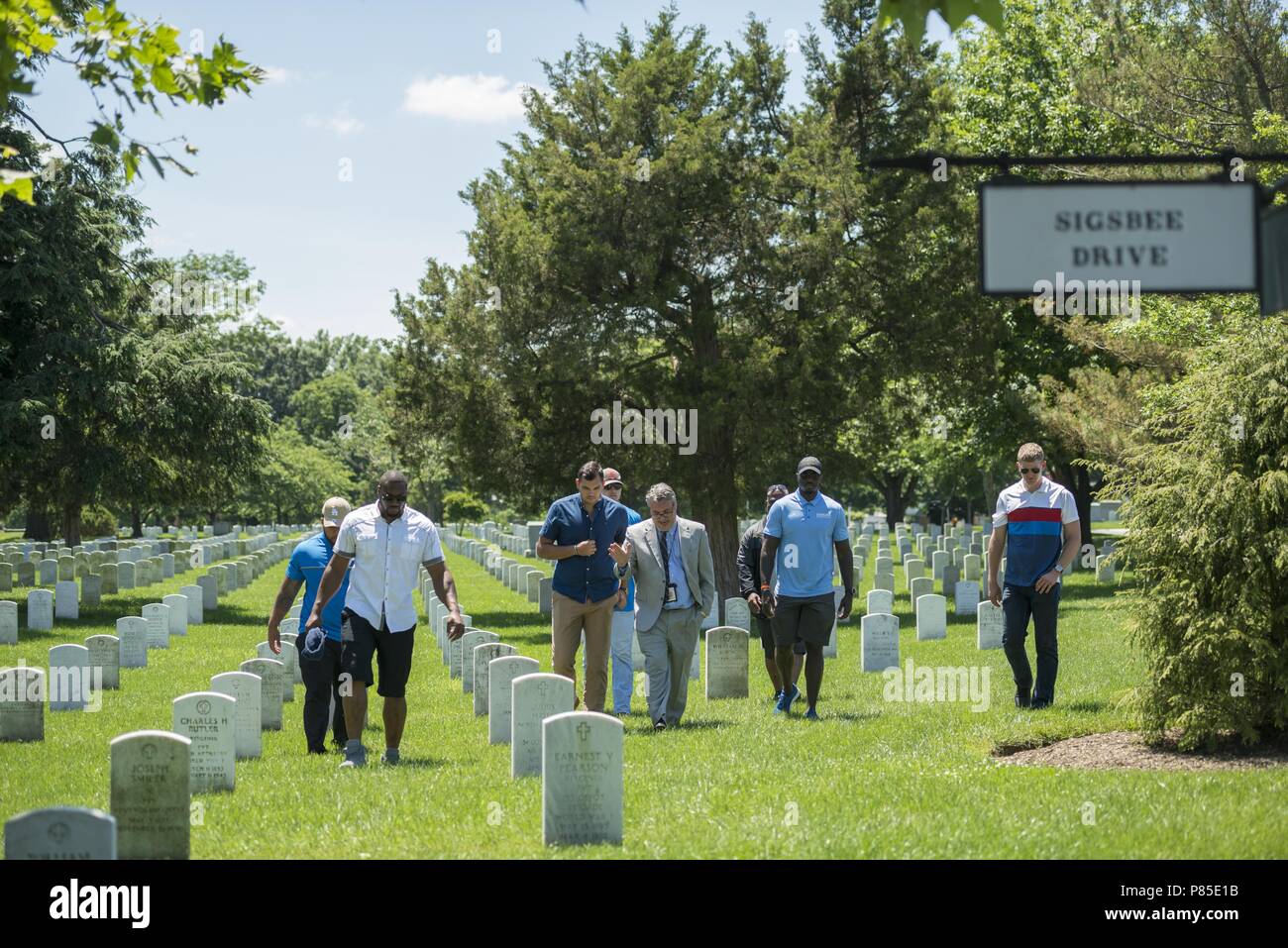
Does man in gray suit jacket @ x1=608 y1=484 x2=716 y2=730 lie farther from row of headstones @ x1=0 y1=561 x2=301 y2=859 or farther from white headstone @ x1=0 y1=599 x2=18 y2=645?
white headstone @ x1=0 y1=599 x2=18 y2=645

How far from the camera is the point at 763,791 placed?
802 centimetres

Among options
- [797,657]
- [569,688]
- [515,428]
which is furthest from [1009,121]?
[569,688]

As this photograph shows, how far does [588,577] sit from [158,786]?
434 cm

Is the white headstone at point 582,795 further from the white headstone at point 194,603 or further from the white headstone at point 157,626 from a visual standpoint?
the white headstone at point 194,603

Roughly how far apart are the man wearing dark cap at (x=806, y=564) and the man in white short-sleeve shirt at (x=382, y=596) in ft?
9.55

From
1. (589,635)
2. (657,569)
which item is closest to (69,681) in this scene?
(589,635)

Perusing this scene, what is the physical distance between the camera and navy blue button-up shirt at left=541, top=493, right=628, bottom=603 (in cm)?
1067

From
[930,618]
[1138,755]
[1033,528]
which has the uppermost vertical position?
[1033,528]

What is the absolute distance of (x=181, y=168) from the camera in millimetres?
7402

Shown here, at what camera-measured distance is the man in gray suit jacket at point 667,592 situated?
1106cm

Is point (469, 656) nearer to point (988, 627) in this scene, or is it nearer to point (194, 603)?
point (988, 627)

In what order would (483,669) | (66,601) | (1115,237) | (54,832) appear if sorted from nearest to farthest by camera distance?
(54,832), (1115,237), (483,669), (66,601)
